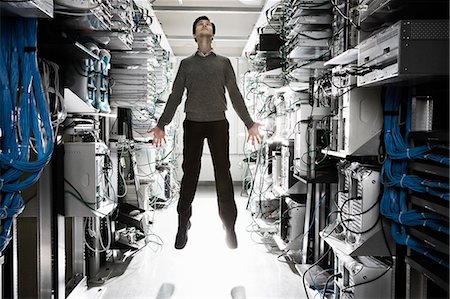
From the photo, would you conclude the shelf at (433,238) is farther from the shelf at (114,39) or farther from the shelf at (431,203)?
the shelf at (114,39)

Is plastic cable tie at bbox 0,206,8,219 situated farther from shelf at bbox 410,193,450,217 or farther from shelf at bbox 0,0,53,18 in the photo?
shelf at bbox 410,193,450,217

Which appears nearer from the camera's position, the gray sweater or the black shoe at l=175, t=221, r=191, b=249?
the gray sweater

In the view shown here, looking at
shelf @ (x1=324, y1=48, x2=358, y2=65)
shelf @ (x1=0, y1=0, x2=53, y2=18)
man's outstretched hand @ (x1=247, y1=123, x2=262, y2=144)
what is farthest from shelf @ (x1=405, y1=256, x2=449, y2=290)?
shelf @ (x1=0, y1=0, x2=53, y2=18)

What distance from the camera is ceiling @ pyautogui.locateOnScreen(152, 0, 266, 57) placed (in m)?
5.68

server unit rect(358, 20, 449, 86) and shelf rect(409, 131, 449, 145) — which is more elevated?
server unit rect(358, 20, 449, 86)

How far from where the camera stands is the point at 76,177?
113 inches

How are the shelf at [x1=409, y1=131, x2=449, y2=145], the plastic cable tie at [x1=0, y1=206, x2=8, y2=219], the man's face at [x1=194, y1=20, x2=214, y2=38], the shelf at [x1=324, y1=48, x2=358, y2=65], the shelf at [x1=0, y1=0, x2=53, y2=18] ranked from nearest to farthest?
the shelf at [x1=0, y1=0, x2=53, y2=18], the plastic cable tie at [x1=0, y1=206, x2=8, y2=219], the shelf at [x1=409, y1=131, x2=449, y2=145], the shelf at [x1=324, y1=48, x2=358, y2=65], the man's face at [x1=194, y1=20, x2=214, y2=38]

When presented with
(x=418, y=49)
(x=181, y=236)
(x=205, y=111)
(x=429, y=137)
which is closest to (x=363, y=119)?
(x=429, y=137)

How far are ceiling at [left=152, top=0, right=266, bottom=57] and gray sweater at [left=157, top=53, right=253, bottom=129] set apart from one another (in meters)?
2.23

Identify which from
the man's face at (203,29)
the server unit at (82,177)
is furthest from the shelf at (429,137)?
the server unit at (82,177)

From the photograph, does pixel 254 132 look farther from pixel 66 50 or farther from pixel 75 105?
pixel 66 50

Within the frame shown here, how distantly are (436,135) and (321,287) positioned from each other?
157 cm

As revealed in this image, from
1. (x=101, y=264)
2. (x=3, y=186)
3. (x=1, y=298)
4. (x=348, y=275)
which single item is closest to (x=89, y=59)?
(x=3, y=186)

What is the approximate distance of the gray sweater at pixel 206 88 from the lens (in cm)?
326
